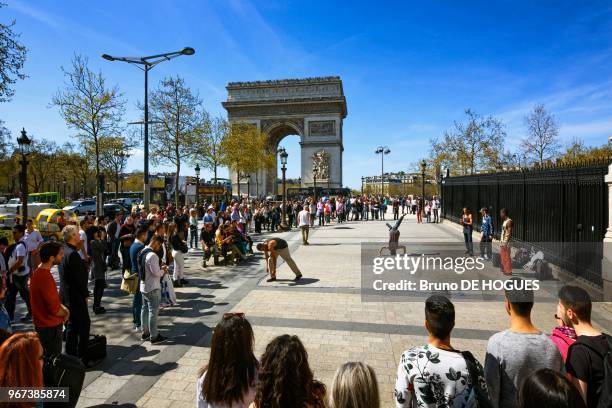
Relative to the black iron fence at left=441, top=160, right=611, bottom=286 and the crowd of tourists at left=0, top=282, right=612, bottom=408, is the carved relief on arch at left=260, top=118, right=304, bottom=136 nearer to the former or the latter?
the black iron fence at left=441, top=160, right=611, bottom=286

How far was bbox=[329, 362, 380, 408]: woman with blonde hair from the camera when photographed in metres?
2.07

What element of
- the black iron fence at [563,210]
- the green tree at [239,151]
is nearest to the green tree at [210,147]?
the green tree at [239,151]

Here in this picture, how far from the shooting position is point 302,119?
182 feet

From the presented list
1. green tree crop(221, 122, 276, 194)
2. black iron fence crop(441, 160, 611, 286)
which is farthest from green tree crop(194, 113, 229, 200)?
black iron fence crop(441, 160, 611, 286)

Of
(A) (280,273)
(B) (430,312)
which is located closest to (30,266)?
(A) (280,273)

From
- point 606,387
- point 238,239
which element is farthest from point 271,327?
point 238,239

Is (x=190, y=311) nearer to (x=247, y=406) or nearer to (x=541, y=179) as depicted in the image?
(x=247, y=406)

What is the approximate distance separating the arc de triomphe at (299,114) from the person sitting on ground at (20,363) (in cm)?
5104

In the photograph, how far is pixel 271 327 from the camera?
6250mm

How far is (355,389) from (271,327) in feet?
A: 14.4

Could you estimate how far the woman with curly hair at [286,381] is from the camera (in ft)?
7.15

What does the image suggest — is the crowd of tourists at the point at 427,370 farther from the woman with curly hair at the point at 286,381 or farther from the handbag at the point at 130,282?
the handbag at the point at 130,282

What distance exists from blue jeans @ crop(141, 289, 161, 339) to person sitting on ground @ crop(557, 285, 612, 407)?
516 centimetres

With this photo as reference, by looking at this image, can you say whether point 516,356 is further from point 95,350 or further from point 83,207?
point 83,207
